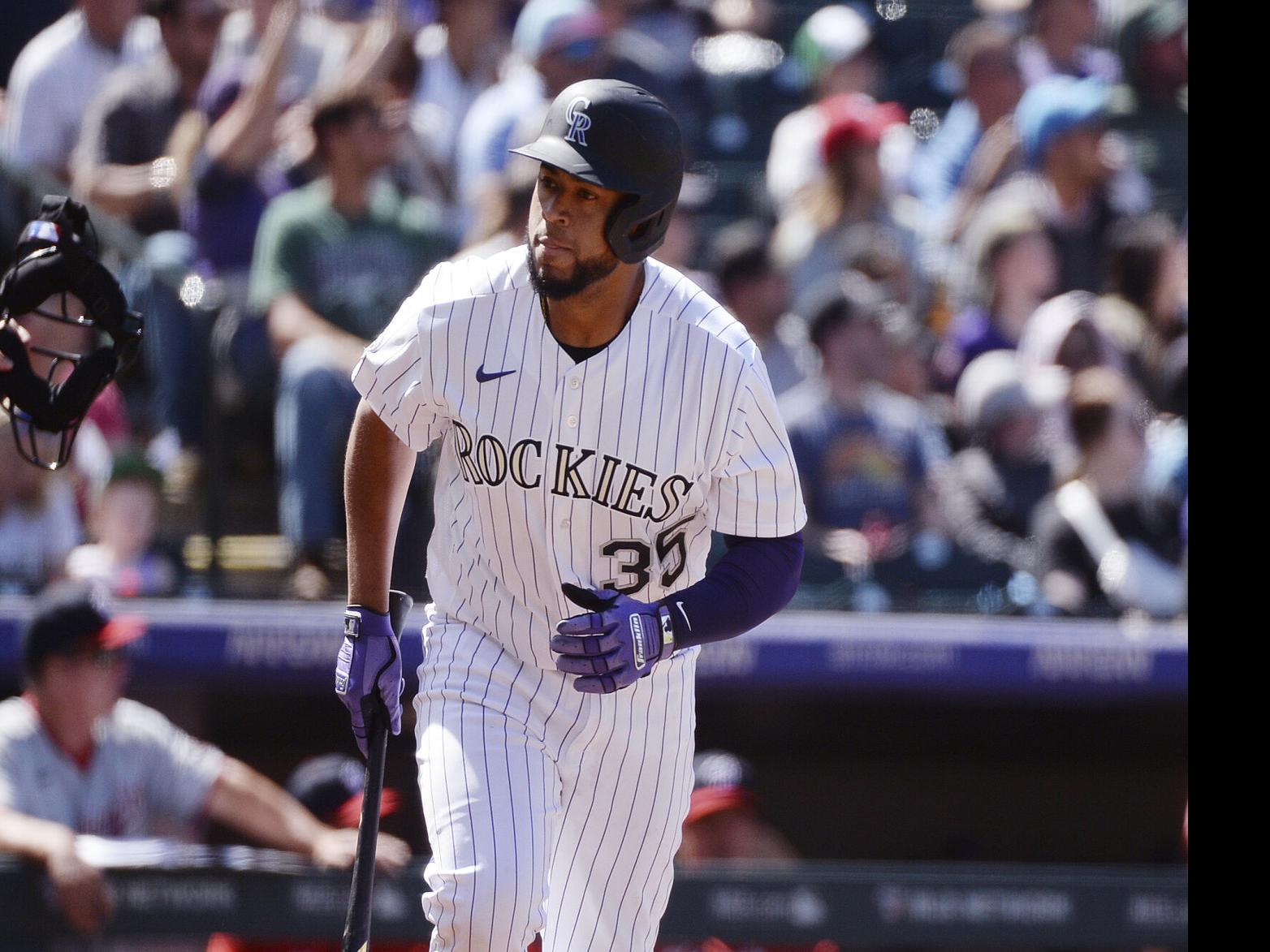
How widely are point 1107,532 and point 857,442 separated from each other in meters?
0.83

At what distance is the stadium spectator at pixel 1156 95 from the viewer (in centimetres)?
679

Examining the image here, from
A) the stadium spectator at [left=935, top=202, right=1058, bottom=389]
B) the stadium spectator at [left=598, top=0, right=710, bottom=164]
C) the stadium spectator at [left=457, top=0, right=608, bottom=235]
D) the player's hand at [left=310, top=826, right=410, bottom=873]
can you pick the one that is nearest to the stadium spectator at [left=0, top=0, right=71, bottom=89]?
the stadium spectator at [left=457, top=0, right=608, bottom=235]

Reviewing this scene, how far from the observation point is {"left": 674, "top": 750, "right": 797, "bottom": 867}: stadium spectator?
204 inches

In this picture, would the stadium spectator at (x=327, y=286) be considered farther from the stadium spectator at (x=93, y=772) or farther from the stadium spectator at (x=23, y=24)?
the stadium spectator at (x=23, y=24)

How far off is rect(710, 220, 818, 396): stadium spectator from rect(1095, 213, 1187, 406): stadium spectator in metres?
1.13

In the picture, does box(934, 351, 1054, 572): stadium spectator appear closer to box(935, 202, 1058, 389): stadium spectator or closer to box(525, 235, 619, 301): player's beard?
box(935, 202, 1058, 389): stadium spectator

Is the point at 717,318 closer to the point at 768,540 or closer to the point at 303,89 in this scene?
the point at 768,540

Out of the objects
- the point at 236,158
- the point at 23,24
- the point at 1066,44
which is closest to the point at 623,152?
the point at 236,158

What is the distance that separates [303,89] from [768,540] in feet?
10.7

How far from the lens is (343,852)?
499 centimetres

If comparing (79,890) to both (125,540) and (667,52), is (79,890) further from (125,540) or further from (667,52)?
(667,52)

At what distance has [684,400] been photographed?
3041 millimetres

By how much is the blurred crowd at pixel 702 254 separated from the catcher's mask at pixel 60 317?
1.33m

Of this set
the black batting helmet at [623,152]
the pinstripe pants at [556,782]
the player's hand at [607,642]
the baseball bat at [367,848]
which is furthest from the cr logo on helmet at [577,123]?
the baseball bat at [367,848]
